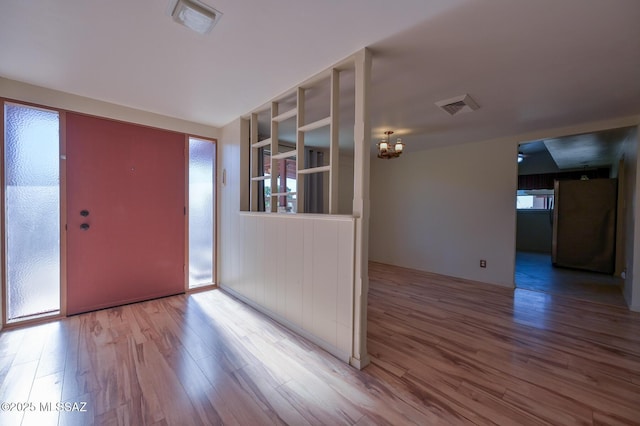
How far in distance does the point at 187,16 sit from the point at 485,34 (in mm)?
1897

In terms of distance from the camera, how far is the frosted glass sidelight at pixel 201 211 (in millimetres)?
3580

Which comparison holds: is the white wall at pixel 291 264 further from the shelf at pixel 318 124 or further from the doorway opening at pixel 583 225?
the doorway opening at pixel 583 225

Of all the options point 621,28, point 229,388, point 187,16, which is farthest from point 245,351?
point 621,28

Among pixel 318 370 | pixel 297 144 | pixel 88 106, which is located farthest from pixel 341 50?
pixel 88 106

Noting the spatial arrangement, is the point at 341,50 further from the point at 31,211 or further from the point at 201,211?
the point at 31,211

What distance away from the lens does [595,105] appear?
272cm

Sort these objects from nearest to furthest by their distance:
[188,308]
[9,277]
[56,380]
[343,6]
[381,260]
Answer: [343,6]
[56,380]
[9,277]
[188,308]
[381,260]

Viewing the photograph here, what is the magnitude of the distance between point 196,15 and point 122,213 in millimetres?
2529

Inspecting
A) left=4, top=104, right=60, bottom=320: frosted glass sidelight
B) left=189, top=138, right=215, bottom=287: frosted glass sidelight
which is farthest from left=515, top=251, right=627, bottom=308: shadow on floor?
left=4, top=104, right=60, bottom=320: frosted glass sidelight

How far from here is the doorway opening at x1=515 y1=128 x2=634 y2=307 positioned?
13.0 ft

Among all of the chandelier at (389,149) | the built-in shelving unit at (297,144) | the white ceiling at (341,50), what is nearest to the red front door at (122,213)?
the white ceiling at (341,50)

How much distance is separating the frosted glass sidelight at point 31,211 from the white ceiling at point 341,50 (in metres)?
0.47

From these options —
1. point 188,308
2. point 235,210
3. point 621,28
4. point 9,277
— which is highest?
point 621,28

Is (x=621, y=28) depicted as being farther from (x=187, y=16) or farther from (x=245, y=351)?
(x=245, y=351)
